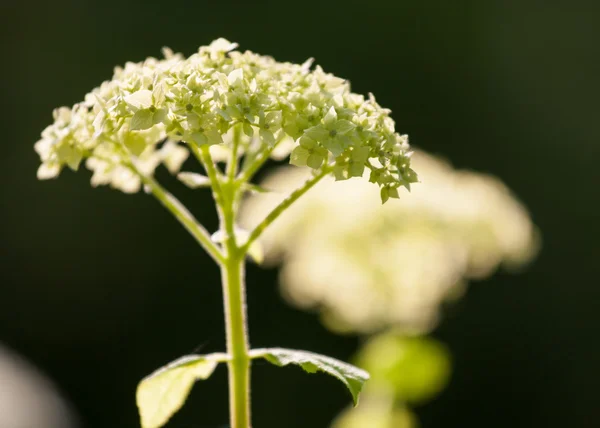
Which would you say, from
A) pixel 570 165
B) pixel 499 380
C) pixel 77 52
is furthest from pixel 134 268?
pixel 570 165

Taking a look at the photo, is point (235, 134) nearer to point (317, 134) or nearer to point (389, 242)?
point (317, 134)

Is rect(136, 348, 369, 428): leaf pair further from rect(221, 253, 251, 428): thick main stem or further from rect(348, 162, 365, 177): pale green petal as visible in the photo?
rect(348, 162, 365, 177): pale green petal

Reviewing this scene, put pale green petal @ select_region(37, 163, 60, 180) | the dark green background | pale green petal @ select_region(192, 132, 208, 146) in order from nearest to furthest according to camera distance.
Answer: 1. pale green petal @ select_region(192, 132, 208, 146)
2. pale green petal @ select_region(37, 163, 60, 180)
3. the dark green background

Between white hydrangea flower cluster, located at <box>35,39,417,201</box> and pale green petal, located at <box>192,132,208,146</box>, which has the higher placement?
white hydrangea flower cluster, located at <box>35,39,417,201</box>

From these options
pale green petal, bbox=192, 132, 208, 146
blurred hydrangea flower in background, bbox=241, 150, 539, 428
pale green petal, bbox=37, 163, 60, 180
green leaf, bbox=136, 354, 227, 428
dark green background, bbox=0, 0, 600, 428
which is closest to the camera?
pale green petal, bbox=192, 132, 208, 146

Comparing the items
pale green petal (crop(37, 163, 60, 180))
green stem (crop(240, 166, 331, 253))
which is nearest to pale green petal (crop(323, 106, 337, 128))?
green stem (crop(240, 166, 331, 253))

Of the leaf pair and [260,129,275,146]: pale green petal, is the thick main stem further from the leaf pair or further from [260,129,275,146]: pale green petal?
[260,129,275,146]: pale green petal

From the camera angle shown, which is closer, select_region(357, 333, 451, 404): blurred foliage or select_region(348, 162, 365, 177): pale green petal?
select_region(348, 162, 365, 177): pale green petal

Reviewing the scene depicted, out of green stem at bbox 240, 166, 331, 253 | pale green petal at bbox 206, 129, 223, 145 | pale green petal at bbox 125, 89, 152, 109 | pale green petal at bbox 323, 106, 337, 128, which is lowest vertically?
green stem at bbox 240, 166, 331, 253

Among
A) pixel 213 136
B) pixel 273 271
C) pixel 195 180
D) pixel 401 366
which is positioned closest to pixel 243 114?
pixel 213 136
